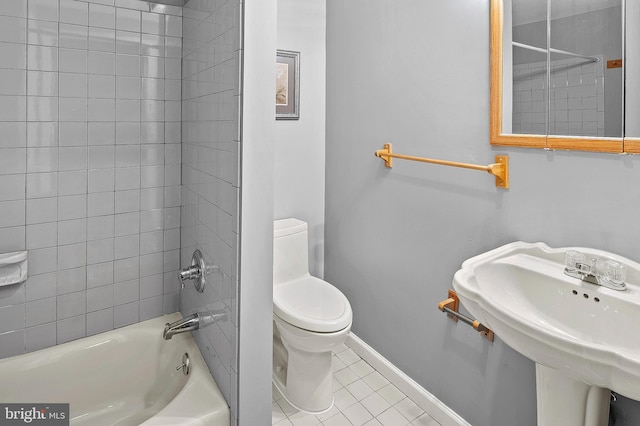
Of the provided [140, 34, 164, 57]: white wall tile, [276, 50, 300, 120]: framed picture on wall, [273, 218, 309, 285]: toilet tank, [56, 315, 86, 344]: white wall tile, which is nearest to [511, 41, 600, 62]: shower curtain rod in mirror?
[276, 50, 300, 120]: framed picture on wall

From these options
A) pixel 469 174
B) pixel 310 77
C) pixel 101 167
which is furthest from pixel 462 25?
pixel 101 167

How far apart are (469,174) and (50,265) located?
73.8 inches

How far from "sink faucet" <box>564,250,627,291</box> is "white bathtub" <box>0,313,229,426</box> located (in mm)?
1305

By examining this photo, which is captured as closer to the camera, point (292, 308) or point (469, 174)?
point (469, 174)

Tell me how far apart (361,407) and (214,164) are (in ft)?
4.70

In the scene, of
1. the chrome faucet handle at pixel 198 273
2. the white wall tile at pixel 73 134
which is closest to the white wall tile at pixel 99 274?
the chrome faucet handle at pixel 198 273

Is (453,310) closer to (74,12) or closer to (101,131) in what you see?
(101,131)

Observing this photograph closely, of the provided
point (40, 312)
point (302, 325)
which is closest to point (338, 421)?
point (302, 325)

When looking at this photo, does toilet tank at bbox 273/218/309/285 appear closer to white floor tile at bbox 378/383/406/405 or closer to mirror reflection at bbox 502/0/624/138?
white floor tile at bbox 378/383/406/405

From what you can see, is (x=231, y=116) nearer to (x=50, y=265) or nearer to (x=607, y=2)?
(x=50, y=265)

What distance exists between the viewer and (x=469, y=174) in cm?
165

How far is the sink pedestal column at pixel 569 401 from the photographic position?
1.11 meters

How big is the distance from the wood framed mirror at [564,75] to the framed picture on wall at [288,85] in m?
1.23

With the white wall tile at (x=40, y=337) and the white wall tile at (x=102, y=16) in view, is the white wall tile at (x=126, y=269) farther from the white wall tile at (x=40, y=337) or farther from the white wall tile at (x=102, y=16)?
the white wall tile at (x=102, y=16)
